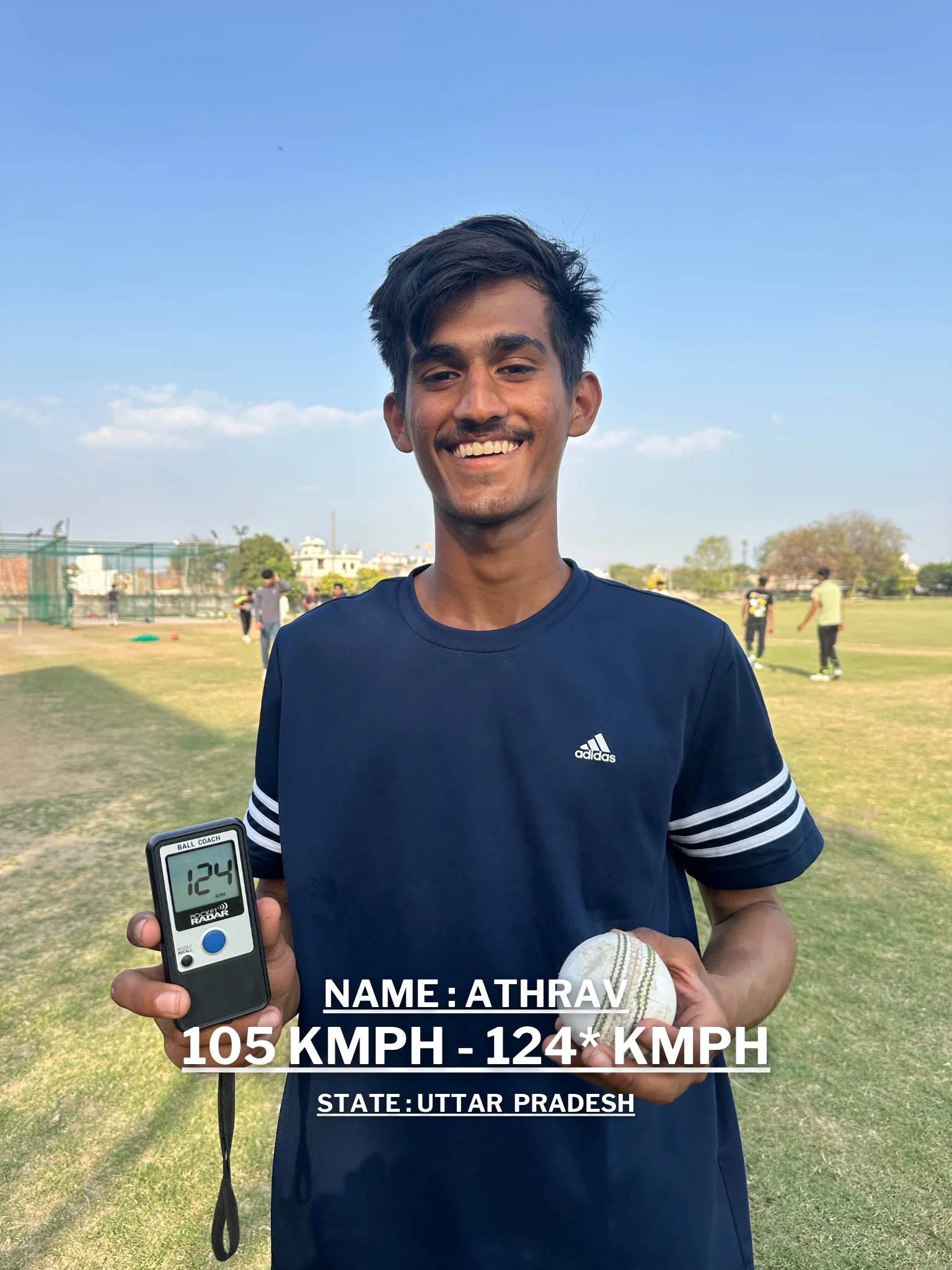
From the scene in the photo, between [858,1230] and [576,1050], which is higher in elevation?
[576,1050]

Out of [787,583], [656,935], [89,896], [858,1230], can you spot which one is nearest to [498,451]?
[656,935]

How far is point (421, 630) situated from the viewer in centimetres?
156

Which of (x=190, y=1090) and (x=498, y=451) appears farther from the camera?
(x=190, y=1090)

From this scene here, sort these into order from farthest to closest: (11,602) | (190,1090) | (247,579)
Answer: (247,579)
(11,602)
(190,1090)

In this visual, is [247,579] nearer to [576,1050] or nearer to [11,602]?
[11,602]

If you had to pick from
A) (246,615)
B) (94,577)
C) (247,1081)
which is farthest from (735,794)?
(94,577)

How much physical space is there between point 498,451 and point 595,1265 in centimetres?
142

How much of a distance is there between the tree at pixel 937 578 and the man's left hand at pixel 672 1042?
233 feet

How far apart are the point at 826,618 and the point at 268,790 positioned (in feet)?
→ 47.2

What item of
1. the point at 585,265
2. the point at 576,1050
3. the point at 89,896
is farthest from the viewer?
the point at 89,896

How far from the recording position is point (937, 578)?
6353 cm

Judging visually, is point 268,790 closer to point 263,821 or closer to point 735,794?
point 263,821

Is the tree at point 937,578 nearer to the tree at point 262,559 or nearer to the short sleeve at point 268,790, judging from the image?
the tree at point 262,559

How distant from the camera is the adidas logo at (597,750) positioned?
1426mm
